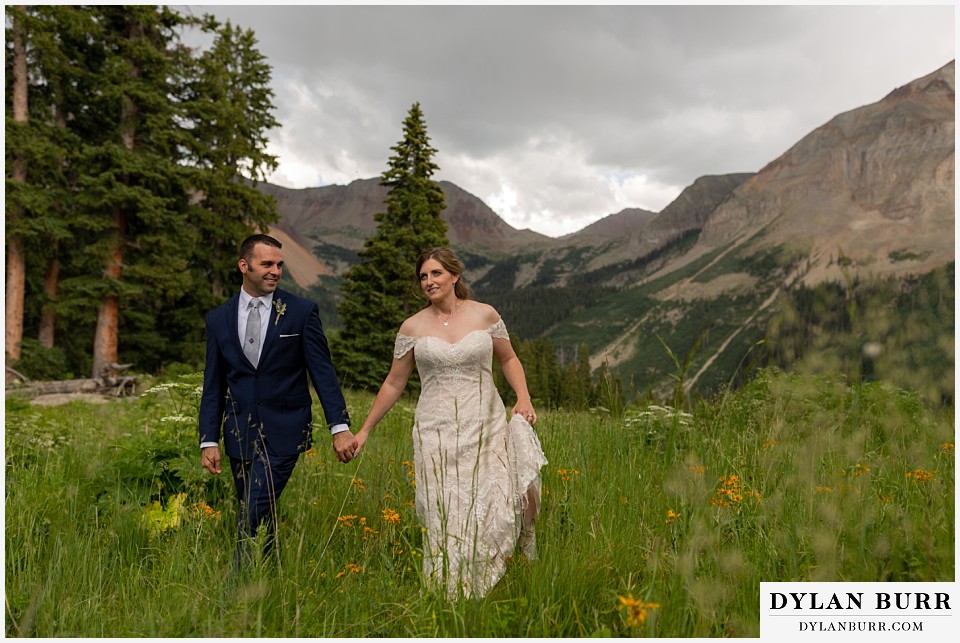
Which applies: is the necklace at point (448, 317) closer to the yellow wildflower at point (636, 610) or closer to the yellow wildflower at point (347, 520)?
the yellow wildflower at point (347, 520)

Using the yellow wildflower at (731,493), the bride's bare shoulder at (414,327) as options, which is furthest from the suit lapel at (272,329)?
the yellow wildflower at (731,493)

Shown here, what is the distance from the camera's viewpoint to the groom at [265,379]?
12.1 ft

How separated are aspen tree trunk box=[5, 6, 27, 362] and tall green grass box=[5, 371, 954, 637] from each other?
51.4 feet

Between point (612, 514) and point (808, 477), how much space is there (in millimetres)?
1016

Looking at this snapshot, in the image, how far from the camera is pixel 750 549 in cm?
300

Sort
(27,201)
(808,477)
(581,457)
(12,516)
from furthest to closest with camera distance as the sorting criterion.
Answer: (27,201)
(581,457)
(12,516)
(808,477)

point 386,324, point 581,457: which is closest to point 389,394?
point 581,457

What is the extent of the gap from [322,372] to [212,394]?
0.75 metres

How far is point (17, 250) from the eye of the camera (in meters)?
17.4

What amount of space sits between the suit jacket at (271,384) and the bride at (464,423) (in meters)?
0.40

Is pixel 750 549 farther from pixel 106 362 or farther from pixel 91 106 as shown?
pixel 91 106

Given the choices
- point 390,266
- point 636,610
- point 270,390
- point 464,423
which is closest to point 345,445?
point 270,390

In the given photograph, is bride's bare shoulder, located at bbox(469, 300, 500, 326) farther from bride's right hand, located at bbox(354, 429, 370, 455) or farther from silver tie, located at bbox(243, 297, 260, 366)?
silver tie, located at bbox(243, 297, 260, 366)

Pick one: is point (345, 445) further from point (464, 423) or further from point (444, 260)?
point (444, 260)
